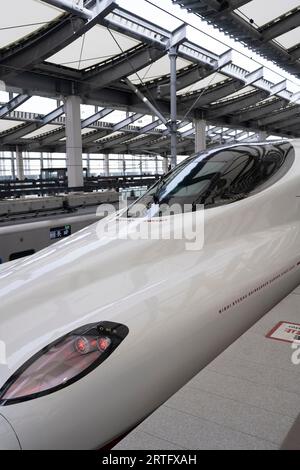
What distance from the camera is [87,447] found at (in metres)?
1.83

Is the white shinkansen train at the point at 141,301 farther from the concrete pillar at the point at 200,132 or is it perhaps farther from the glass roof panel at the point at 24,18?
the concrete pillar at the point at 200,132

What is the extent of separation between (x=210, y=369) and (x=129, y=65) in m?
13.8

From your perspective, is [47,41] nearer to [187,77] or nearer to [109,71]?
[109,71]

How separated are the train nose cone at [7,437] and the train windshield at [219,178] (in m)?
1.90

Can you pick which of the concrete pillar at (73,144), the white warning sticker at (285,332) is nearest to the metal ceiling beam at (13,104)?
the concrete pillar at (73,144)

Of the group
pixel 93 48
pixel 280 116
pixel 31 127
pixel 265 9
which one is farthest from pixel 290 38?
pixel 31 127

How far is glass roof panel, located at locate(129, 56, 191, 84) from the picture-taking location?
1516 centimetres

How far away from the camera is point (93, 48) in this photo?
13.0m

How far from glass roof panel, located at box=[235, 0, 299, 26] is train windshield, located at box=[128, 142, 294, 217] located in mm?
9237

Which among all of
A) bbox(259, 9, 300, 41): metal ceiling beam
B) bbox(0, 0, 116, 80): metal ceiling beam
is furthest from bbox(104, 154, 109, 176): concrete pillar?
bbox(259, 9, 300, 41): metal ceiling beam

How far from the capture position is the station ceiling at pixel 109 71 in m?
10.9

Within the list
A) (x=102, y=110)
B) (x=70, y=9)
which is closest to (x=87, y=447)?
(x=70, y=9)

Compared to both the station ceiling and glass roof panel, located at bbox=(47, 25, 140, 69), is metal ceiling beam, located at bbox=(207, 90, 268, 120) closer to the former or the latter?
the station ceiling

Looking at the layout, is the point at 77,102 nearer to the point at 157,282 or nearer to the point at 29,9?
the point at 29,9
